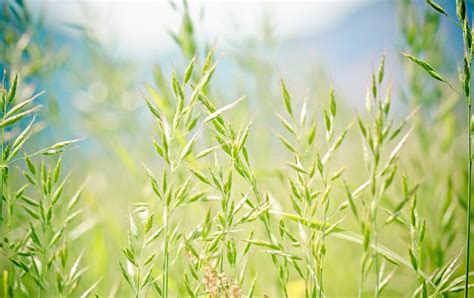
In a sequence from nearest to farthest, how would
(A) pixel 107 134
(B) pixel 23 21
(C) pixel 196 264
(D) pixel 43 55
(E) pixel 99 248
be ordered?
(C) pixel 196 264, (E) pixel 99 248, (B) pixel 23 21, (D) pixel 43 55, (A) pixel 107 134

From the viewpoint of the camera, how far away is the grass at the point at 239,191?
73 centimetres

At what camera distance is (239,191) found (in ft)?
2.54

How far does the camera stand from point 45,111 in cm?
188

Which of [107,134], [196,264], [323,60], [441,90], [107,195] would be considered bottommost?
[107,195]

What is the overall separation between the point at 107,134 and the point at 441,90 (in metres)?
1.25

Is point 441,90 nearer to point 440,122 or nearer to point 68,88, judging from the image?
point 440,122

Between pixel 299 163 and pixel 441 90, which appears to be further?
pixel 441 90

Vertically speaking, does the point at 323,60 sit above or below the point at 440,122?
above

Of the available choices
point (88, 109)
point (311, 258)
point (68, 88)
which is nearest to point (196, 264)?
point (311, 258)

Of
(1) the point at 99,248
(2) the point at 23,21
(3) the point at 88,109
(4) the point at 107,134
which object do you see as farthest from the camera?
(3) the point at 88,109

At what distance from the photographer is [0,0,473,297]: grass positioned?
73cm

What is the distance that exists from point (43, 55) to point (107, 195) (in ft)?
3.35

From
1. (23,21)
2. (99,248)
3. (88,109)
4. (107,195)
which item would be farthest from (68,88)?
(99,248)

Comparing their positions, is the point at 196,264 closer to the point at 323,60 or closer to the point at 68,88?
the point at 323,60
